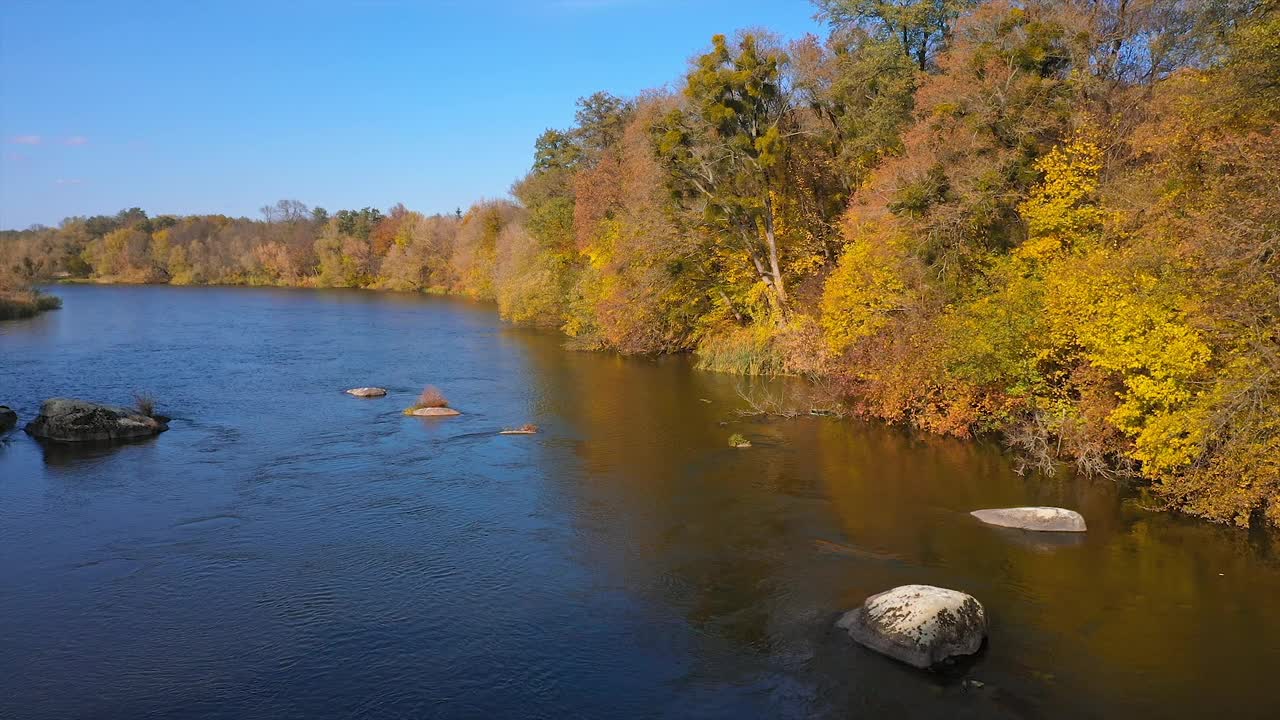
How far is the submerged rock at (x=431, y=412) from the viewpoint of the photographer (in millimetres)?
26078

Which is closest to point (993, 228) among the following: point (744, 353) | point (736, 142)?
point (736, 142)

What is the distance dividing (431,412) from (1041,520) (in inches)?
683

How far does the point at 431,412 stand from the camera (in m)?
26.1

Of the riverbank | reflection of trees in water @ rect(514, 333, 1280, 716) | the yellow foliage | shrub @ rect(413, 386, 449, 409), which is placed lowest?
reflection of trees in water @ rect(514, 333, 1280, 716)

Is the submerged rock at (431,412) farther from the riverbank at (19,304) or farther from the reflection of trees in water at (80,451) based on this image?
the riverbank at (19,304)

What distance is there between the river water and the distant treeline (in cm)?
188

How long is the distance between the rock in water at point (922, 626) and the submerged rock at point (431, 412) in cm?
1681

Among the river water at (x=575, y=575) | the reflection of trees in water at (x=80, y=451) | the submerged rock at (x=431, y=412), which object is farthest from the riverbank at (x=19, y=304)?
the submerged rock at (x=431, y=412)

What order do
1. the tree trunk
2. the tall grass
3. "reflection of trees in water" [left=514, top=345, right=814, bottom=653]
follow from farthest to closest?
the tall grass < the tree trunk < "reflection of trees in water" [left=514, top=345, right=814, bottom=653]

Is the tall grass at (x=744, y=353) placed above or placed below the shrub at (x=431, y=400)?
above

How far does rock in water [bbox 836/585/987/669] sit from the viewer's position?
1124cm

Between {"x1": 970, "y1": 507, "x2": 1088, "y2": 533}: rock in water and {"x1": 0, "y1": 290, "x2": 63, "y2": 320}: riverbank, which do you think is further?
{"x1": 0, "y1": 290, "x2": 63, "y2": 320}: riverbank

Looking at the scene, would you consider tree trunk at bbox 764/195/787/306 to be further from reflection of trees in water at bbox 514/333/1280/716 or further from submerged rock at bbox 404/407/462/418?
submerged rock at bbox 404/407/462/418

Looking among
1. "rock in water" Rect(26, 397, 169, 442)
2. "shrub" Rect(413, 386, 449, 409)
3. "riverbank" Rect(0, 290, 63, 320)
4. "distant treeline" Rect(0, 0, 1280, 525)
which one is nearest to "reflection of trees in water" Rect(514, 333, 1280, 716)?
"distant treeline" Rect(0, 0, 1280, 525)
